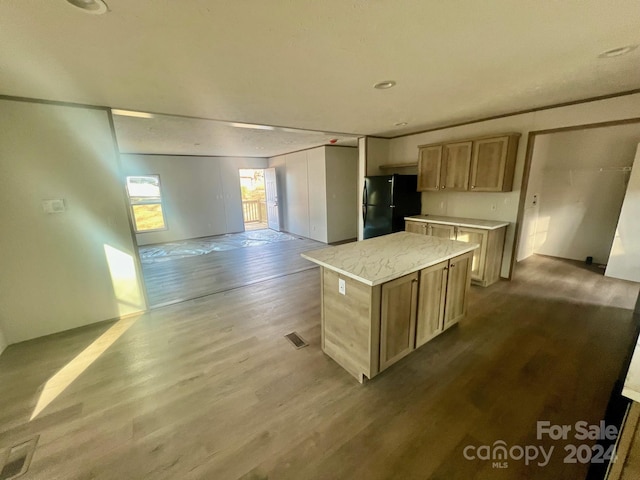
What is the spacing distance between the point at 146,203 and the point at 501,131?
8.15 metres

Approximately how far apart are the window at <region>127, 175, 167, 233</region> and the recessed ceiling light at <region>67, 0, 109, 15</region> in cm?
655

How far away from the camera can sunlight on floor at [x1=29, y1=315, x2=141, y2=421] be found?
1959mm

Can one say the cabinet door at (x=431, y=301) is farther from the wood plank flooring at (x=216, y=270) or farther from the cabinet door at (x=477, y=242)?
the wood plank flooring at (x=216, y=270)

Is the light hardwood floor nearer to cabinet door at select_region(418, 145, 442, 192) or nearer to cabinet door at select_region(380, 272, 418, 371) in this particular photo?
cabinet door at select_region(380, 272, 418, 371)

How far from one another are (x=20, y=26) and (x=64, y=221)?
200 cm

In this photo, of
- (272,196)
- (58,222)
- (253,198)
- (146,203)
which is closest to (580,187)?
(272,196)

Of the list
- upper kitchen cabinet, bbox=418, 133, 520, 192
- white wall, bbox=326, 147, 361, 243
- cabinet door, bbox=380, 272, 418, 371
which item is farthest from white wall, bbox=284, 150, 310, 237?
cabinet door, bbox=380, 272, 418, 371

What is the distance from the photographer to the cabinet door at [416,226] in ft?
13.9

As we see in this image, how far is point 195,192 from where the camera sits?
24.3ft

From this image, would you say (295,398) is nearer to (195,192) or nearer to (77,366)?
(77,366)

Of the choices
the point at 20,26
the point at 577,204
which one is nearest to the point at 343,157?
the point at 577,204

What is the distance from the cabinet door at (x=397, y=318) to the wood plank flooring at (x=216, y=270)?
2717mm

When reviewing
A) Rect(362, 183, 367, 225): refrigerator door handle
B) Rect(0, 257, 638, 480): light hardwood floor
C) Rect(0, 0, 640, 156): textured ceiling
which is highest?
Rect(0, 0, 640, 156): textured ceiling

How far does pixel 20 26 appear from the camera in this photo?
136 centimetres
